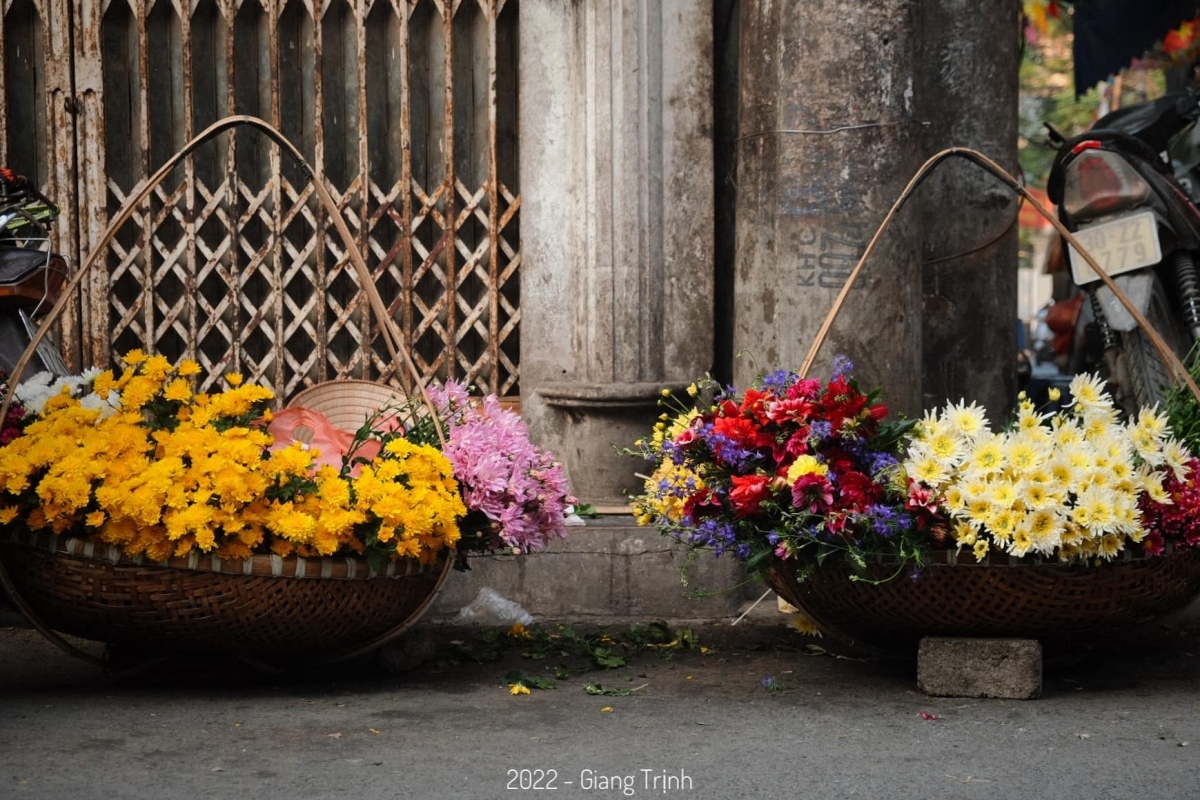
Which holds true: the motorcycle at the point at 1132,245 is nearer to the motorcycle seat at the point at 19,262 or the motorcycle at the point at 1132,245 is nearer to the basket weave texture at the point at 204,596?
the basket weave texture at the point at 204,596

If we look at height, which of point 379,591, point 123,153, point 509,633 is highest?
point 123,153

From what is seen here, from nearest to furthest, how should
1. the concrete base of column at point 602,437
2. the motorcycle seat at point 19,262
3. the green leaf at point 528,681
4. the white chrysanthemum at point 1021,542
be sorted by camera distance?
1. the white chrysanthemum at point 1021,542
2. the green leaf at point 528,681
3. the motorcycle seat at point 19,262
4. the concrete base of column at point 602,437

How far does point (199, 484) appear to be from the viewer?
4.10m

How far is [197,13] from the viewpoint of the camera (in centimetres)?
645

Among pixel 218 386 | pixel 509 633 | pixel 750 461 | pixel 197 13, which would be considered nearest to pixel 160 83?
pixel 197 13

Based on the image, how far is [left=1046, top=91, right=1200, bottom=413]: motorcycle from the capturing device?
6.29 meters

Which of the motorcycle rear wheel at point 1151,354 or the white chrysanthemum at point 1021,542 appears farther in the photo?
the motorcycle rear wheel at point 1151,354

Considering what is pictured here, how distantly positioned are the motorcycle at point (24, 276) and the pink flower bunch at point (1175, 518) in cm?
372

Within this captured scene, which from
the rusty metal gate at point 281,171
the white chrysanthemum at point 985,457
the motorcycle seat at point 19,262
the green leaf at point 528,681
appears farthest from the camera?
the rusty metal gate at point 281,171

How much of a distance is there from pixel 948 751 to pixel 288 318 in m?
3.75

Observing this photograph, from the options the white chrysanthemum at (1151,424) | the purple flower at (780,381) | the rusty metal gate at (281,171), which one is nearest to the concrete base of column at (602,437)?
the rusty metal gate at (281,171)

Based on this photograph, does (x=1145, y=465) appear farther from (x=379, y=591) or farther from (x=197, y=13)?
(x=197, y=13)

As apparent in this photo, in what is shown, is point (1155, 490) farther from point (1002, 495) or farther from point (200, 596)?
point (200, 596)

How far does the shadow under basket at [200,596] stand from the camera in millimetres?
4078
